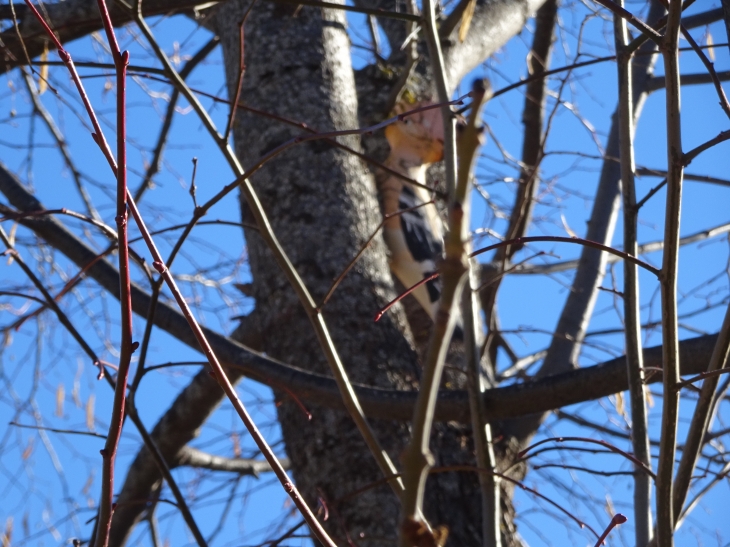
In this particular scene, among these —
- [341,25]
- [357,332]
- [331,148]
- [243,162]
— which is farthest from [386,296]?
[341,25]

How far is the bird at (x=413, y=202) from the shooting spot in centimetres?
183

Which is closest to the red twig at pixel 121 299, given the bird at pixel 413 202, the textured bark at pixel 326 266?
the textured bark at pixel 326 266

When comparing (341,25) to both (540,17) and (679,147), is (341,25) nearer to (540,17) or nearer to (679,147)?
(540,17)

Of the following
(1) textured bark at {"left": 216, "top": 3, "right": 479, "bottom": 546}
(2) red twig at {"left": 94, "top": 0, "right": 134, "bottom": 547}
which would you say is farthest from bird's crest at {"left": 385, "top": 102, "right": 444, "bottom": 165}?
(2) red twig at {"left": 94, "top": 0, "right": 134, "bottom": 547}

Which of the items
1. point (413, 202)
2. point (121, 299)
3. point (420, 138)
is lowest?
point (121, 299)

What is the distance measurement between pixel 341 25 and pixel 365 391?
1.09 m

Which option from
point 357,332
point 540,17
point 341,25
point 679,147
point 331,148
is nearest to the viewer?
point 679,147

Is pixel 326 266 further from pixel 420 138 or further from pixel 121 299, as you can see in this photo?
pixel 121 299

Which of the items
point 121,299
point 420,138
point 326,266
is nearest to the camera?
point 121,299

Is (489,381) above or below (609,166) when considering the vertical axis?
below

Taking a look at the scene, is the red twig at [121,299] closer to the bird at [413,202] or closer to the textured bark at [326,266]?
the textured bark at [326,266]

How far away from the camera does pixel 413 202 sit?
1.95 m

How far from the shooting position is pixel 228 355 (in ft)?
4.44

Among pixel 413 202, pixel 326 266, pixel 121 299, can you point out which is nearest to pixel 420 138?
pixel 413 202
